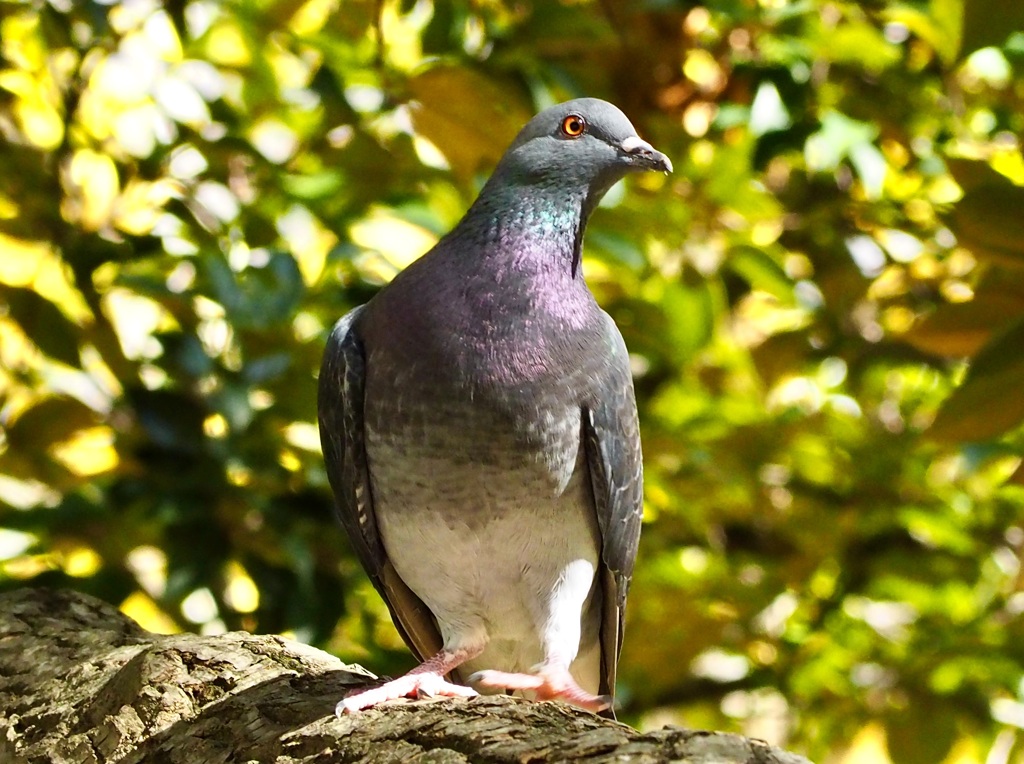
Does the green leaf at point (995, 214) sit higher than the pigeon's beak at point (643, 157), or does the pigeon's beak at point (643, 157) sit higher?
the pigeon's beak at point (643, 157)

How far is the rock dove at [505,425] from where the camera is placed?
2.86 metres

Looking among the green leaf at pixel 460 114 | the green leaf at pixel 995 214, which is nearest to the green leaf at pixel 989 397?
the green leaf at pixel 995 214

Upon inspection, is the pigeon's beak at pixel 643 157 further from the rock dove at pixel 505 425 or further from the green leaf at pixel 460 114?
the green leaf at pixel 460 114

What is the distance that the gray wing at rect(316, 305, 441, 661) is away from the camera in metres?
3.04

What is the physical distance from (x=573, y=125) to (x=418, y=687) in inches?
60.2

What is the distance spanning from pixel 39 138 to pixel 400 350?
2606 mm

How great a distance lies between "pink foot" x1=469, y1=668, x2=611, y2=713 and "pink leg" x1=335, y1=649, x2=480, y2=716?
0.26ft

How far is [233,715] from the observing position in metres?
2.31

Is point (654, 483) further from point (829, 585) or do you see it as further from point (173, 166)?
point (173, 166)

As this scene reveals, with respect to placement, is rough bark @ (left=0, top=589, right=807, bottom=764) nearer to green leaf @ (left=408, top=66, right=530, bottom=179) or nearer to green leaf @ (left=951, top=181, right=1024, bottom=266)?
green leaf @ (left=951, top=181, right=1024, bottom=266)

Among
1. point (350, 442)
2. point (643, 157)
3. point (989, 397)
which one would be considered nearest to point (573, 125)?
point (643, 157)

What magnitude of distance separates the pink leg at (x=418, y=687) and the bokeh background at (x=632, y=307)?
2.72 feet

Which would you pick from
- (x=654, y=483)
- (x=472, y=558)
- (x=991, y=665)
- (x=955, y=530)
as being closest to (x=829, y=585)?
(x=955, y=530)

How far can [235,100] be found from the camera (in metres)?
4.91
